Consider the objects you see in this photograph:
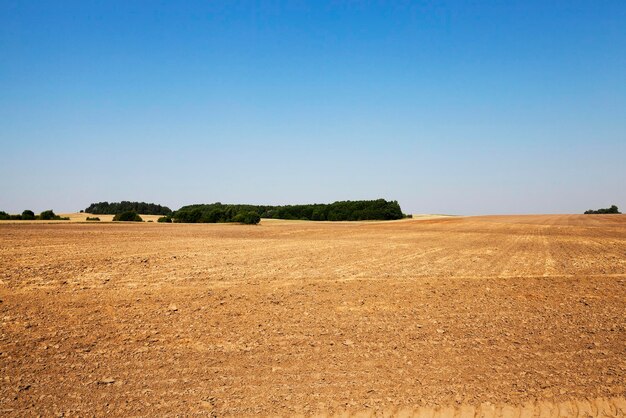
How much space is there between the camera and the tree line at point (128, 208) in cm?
7794

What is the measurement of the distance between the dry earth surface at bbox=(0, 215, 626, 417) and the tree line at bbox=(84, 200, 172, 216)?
2793 inches

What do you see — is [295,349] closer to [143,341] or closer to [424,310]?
[143,341]

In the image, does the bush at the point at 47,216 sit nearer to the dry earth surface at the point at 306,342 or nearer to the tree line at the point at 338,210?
the tree line at the point at 338,210

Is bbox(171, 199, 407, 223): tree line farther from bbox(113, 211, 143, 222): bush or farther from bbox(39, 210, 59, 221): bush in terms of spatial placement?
bbox(39, 210, 59, 221): bush

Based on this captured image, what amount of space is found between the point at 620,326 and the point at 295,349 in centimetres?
611

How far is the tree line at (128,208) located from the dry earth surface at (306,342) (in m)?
70.9

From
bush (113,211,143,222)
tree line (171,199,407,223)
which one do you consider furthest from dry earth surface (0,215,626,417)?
tree line (171,199,407,223)

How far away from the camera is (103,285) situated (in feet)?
34.7

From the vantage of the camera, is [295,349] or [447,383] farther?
[295,349]

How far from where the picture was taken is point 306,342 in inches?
265

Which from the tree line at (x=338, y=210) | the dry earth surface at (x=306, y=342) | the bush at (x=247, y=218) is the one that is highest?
the tree line at (x=338, y=210)

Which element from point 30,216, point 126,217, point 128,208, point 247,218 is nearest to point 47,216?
point 30,216

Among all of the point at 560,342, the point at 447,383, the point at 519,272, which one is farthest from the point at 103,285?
the point at 519,272

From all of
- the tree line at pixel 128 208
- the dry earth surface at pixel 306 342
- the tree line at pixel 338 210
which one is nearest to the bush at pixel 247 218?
the tree line at pixel 338 210
